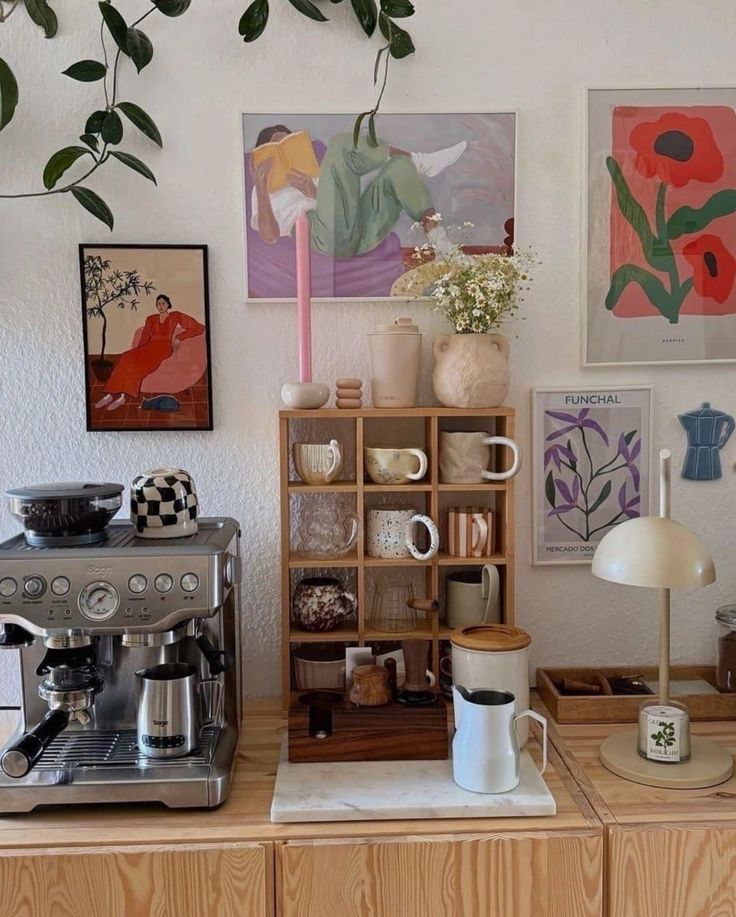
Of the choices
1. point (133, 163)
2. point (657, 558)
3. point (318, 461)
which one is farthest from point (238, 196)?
point (657, 558)

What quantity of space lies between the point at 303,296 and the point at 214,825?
90cm

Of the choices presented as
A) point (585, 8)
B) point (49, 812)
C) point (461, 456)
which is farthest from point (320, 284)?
point (49, 812)

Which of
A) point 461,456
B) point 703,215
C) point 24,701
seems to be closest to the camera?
point 24,701

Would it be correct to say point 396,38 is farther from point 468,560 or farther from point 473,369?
point 468,560

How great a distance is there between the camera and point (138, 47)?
1613 millimetres

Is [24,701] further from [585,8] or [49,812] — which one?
[585,8]

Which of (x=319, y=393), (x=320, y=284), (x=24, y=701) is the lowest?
(x=24, y=701)

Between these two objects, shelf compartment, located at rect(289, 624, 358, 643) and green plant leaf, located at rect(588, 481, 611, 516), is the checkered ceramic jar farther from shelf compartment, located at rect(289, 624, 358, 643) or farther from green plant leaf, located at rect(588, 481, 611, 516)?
green plant leaf, located at rect(588, 481, 611, 516)

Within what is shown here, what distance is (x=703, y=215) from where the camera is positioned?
68.2 inches

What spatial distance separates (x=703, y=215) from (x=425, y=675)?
1053 mm

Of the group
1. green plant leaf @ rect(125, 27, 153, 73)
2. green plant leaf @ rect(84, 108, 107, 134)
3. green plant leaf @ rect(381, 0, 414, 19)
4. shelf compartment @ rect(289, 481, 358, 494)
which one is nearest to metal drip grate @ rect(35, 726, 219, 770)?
shelf compartment @ rect(289, 481, 358, 494)

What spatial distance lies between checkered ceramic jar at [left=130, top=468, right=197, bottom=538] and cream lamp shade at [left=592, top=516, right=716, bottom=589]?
26.9 inches

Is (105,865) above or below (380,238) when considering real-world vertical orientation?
below

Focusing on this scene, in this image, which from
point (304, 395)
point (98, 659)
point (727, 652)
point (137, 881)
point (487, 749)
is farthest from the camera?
point (727, 652)
